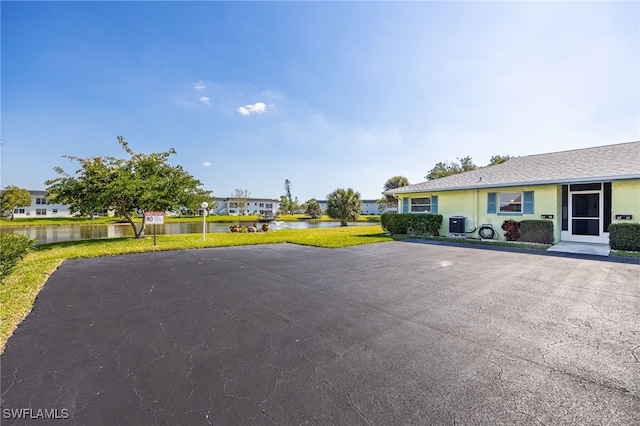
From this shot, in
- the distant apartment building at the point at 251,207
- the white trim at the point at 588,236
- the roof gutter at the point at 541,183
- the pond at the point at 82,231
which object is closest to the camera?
the roof gutter at the point at 541,183

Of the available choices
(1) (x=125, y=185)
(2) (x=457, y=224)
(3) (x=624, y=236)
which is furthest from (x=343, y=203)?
(3) (x=624, y=236)

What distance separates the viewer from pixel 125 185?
11805 millimetres

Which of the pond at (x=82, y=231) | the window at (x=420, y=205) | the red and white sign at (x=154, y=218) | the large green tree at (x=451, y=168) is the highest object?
the large green tree at (x=451, y=168)

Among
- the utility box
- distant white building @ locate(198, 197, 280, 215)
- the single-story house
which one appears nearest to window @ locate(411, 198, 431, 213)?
the single-story house

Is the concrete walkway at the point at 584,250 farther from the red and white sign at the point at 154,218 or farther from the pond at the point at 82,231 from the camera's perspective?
the pond at the point at 82,231

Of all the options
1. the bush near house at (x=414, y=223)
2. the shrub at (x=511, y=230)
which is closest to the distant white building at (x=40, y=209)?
the bush near house at (x=414, y=223)

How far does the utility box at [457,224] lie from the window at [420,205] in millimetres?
1737

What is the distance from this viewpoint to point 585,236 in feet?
35.9

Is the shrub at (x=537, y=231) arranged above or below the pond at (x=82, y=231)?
above

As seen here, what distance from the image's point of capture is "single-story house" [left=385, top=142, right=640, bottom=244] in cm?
987

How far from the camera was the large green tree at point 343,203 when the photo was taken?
101 feet

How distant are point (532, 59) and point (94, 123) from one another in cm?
2115

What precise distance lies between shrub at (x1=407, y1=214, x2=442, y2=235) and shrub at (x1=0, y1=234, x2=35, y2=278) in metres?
15.1

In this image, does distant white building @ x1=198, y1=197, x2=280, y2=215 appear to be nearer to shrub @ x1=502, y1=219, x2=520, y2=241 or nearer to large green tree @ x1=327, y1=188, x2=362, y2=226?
large green tree @ x1=327, y1=188, x2=362, y2=226
